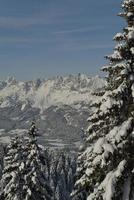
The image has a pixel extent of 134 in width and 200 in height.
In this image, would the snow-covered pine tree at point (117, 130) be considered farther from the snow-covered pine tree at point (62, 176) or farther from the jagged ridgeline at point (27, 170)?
the snow-covered pine tree at point (62, 176)

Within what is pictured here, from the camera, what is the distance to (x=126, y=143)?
1844cm

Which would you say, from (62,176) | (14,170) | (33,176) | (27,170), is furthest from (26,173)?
(62,176)

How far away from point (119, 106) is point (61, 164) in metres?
163

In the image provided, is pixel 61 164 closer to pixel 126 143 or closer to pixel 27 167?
pixel 27 167

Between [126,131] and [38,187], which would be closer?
[126,131]

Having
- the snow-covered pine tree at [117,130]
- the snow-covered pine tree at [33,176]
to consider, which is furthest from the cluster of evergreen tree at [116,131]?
the snow-covered pine tree at [33,176]

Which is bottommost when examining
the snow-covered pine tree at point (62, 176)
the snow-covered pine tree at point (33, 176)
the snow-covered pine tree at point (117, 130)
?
the snow-covered pine tree at point (62, 176)

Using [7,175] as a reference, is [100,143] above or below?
above

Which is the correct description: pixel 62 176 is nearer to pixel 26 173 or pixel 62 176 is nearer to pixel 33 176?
pixel 26 173

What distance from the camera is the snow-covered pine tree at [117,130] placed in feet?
59.4

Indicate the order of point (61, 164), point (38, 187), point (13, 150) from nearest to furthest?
point (38, 187) < point (13, 150) < point (61, 164)

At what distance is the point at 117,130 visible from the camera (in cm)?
1831

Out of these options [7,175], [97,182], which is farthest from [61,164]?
[97,182]

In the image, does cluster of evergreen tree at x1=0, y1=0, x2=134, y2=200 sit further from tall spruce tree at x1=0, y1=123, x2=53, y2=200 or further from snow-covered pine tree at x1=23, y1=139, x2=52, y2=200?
tall spruce tree at x1=0, y1=123, x2=53, y2=200
